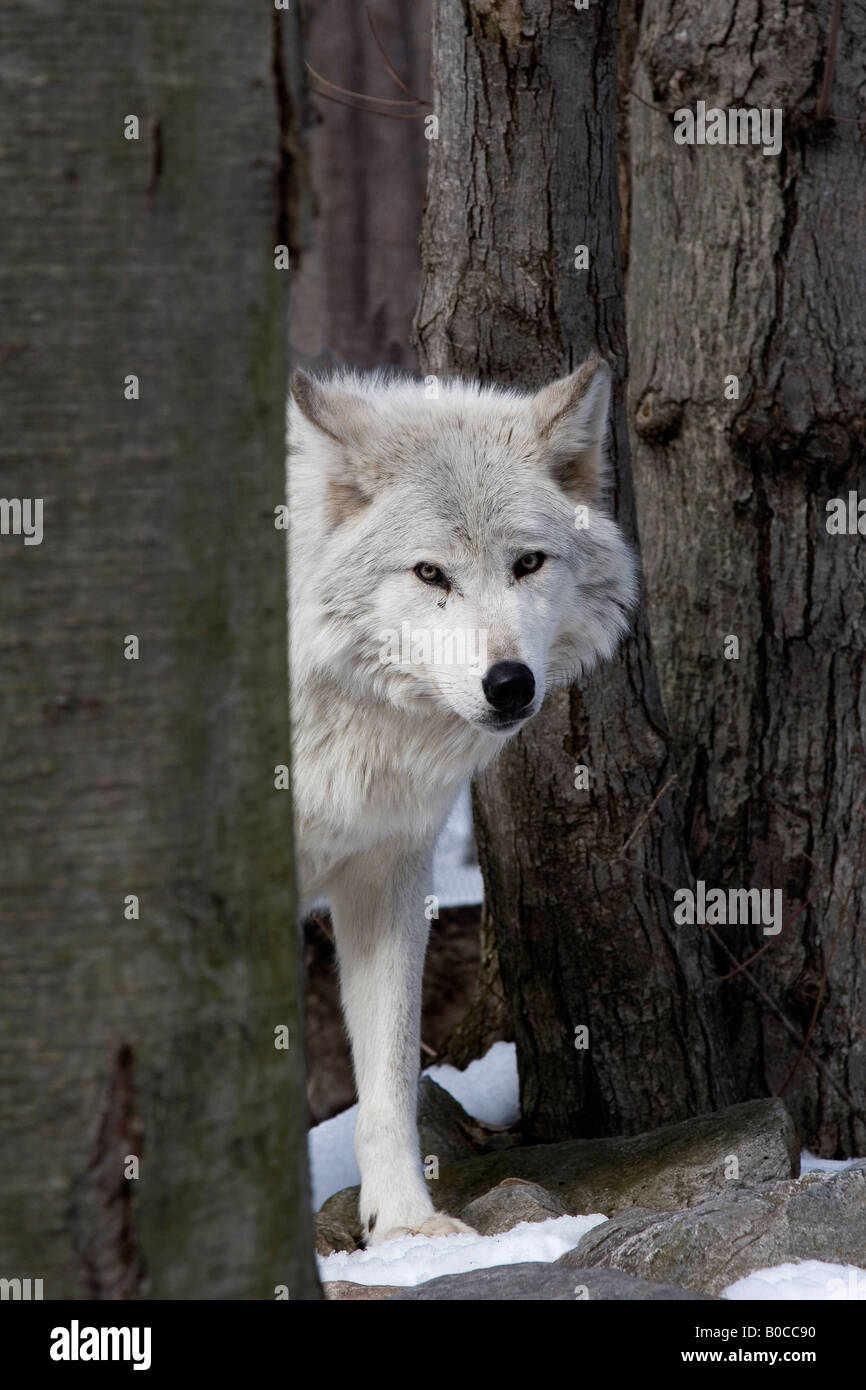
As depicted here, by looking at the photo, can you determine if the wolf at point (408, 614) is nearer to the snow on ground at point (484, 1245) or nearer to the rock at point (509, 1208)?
the rock at point (509, 1208)

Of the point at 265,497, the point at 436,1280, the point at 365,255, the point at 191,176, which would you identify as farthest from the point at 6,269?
the point at 365,255

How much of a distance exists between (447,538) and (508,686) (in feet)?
1.74

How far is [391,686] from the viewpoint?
393cm

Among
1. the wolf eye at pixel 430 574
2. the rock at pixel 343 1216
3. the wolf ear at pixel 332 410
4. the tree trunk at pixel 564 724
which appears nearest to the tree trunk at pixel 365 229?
the tree trunk at pixel 564 724

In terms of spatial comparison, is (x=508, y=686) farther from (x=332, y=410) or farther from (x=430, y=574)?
(x=332, y=410)

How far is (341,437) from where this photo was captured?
3955 mm

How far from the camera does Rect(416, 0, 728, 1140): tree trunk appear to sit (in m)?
4.19

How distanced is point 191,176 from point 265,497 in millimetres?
360

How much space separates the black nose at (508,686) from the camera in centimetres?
349

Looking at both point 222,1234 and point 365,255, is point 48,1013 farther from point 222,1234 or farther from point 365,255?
point 365,255

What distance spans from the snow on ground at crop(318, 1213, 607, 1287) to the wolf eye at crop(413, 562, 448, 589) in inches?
66.1

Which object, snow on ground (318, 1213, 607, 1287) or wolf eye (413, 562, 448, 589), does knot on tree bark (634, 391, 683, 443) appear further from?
snow on ground (318, 1213, 607, 1287)

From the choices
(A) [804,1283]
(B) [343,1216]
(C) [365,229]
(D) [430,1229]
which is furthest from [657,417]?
(C) [365,229]

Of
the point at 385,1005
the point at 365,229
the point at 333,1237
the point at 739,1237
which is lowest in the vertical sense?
the point at 333,1237
